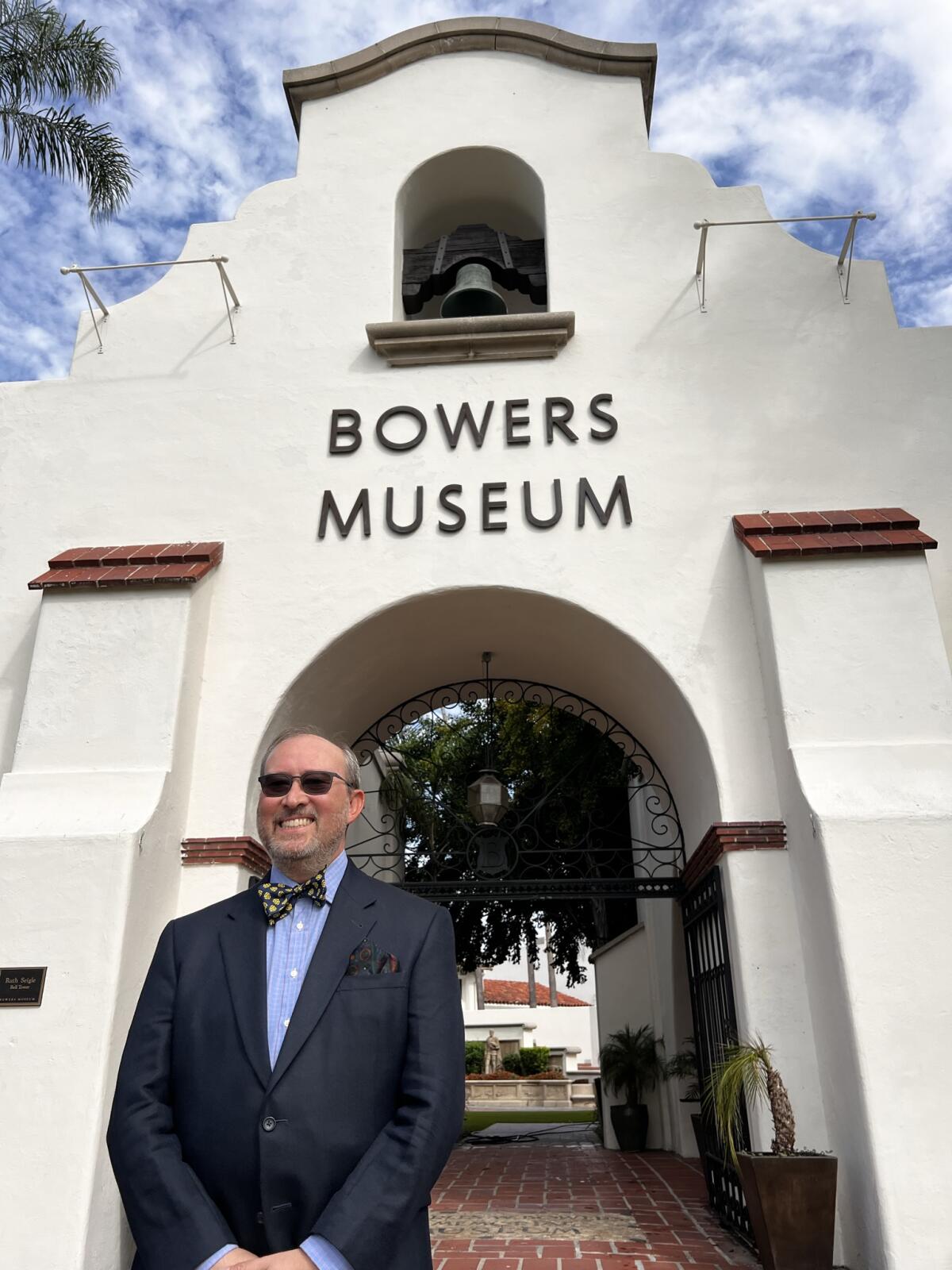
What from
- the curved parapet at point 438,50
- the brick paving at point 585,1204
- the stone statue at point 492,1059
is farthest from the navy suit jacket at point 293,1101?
the stone statue at point 492,1059

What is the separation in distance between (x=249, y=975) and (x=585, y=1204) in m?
5.94

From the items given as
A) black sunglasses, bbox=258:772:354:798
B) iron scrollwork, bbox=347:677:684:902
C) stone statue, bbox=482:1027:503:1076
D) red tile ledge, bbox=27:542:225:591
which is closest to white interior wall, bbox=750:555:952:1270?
iron scrollwork, bbox=347:677:684:902

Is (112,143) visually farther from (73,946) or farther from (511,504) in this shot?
(73,946)

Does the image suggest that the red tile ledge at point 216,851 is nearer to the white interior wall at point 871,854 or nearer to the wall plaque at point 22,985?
the wall plaque at point 22,985

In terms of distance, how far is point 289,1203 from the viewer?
2230 millimetres

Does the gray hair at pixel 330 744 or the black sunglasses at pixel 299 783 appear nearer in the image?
the black sunglasses at pixel 299 783

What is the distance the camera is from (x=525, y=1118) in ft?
63.9

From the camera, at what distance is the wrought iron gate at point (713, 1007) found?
5.70m

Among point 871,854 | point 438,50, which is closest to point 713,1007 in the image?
point 871,854

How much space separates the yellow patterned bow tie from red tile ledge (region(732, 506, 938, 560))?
4073 mm

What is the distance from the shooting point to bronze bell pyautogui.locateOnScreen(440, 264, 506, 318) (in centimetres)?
779

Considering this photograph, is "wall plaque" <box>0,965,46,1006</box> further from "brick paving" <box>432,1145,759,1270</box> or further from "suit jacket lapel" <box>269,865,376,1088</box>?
"suit jacket lapel" <box>269,865,376,1088</box>

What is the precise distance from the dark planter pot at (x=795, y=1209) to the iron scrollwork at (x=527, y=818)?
2053mm

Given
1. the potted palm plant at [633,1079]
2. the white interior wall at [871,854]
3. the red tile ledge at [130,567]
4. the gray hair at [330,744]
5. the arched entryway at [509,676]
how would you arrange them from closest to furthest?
the gray hair at [330,744] → the white interior wall at [871,854] → the red tile ledge at [130,567] → the arched entryway at [509,676] → the potted palm plant at [633,1079]
